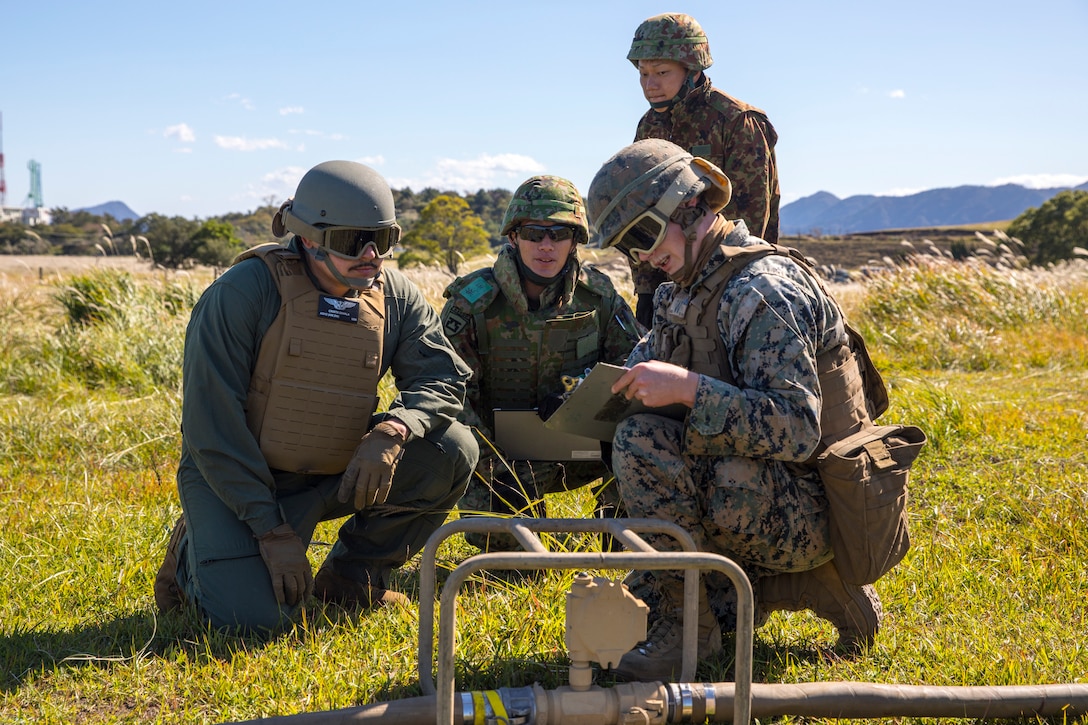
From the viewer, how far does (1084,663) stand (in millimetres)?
3277

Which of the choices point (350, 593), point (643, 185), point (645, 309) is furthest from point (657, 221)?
point (645, 309)

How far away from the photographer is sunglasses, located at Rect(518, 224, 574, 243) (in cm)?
462

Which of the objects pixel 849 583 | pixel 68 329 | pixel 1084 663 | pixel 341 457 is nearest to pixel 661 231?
pixel 849 583

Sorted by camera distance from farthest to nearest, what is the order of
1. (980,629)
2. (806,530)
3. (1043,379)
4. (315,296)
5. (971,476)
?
(1043,379) → (971,476) → (315,296) → (980,629) → (806,530)

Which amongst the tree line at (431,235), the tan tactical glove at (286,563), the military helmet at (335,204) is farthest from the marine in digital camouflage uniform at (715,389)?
the tree line at (431,235)

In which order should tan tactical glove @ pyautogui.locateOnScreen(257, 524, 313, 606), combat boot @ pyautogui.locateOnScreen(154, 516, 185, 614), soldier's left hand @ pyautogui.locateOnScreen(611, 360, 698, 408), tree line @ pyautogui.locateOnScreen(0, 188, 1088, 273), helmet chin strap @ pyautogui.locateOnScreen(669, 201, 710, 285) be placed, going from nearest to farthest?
soldier's left hand @ pyautogui.locateOnScreen(611, 360, 698, 408), helmet chin strap @ pyautogui.locateOnScreen(669, 201, 710, 285), tan tactical glove @ pyautogui.locateOnScreen(257, 524, 313, 606), combat boot @ pyautogui.locateOnScreen(154, 516, 185, 614), tree line @ pyautogui.locateOnScreen(0, 188, 1088, 273)

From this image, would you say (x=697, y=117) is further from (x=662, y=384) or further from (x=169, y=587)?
(x=169, y=587)

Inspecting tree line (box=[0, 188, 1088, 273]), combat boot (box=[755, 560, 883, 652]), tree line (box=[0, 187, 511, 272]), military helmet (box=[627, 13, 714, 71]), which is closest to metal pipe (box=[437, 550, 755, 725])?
combat boot (box=[755, 560, 883, 652])

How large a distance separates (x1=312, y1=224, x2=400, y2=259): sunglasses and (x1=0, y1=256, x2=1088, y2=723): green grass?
4.45 feet

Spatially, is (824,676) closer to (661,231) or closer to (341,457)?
(661,231)

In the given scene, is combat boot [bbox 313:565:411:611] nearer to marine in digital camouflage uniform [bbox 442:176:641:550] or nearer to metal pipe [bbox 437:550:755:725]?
marine in digital camouflage uniform [bbox 442:176:641:550]

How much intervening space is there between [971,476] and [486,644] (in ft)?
11.3

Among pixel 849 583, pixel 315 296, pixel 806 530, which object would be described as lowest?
pixel 849 583

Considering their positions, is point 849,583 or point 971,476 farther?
point 971,476
